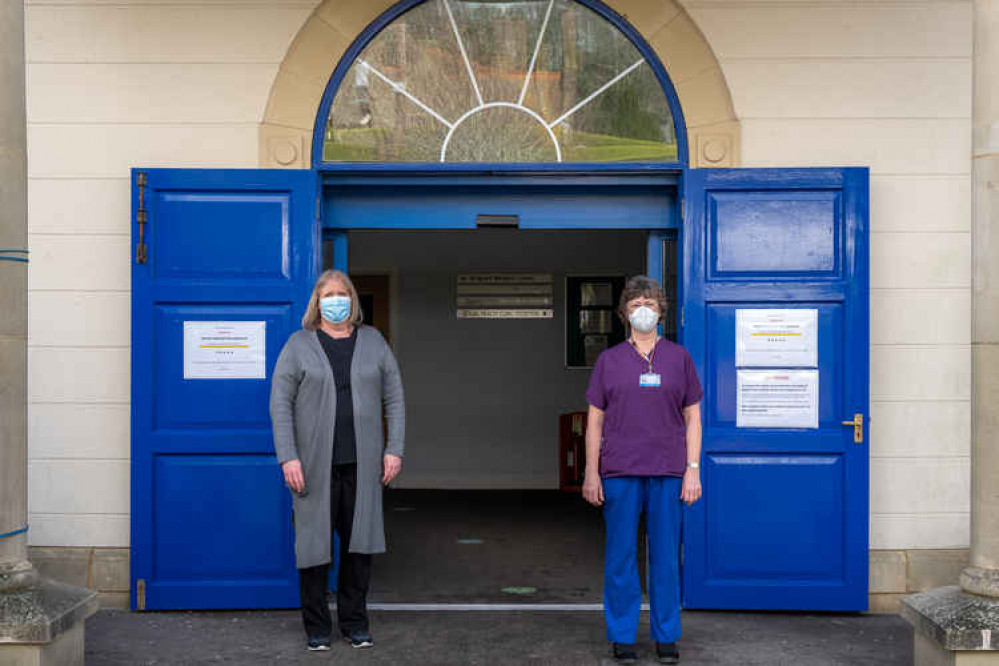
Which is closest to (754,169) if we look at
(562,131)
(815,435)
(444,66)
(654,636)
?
(562,131)

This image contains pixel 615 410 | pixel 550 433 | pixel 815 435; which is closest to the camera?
pixel 615 410

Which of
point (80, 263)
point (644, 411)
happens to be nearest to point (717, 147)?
point (644, 411)

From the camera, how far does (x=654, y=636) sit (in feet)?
13.8

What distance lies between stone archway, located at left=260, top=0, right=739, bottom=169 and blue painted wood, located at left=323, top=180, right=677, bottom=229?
0.97 ft

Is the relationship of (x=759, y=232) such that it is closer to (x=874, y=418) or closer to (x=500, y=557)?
(x=874, y=418)

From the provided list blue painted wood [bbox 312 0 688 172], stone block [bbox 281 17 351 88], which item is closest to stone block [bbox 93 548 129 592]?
blue painted wood [bbox 312 0 688 172]

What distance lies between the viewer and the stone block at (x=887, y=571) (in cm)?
501

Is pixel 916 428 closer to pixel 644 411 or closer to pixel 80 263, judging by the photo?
pixel 644 411

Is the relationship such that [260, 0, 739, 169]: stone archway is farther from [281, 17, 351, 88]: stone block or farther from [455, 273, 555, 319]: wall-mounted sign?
[455, 273, 555, 319]: wall-mounted sign

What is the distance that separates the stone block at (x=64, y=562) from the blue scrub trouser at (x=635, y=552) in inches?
103

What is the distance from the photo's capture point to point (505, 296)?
9.71m

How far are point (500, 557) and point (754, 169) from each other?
115 inches

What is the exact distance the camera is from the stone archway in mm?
5004

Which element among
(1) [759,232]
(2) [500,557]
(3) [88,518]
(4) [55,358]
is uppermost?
(1) [759,232]
